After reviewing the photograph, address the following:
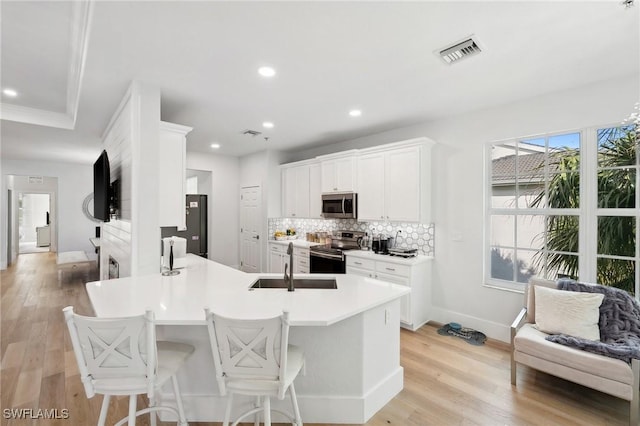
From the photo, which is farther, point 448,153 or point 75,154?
point 75,154

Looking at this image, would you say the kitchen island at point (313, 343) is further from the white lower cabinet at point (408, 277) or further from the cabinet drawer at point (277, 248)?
the cabinet drawer at point (277, 248)

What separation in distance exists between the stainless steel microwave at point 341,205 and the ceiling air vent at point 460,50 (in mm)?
2497

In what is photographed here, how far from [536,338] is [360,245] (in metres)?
2.57

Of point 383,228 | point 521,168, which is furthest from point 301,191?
point 521,168

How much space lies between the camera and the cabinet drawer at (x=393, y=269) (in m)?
3.61

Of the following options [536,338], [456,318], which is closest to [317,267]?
[456,318]

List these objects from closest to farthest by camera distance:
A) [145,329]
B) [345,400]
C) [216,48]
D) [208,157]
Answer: [145,329] → [345,400] → [216,48] → [208,157]

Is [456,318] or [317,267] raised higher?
[317,267]

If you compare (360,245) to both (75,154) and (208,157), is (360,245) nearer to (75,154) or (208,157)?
(208,157)

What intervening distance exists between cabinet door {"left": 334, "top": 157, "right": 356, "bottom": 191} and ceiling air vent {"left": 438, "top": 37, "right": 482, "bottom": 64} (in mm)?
2336

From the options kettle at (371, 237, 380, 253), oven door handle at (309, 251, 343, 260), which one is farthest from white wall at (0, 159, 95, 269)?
kettle at (371, 237, 380, 253)

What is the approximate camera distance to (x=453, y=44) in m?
2.14

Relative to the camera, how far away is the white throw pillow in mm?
2412

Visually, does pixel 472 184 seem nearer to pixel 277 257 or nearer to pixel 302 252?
pixel 302 252
